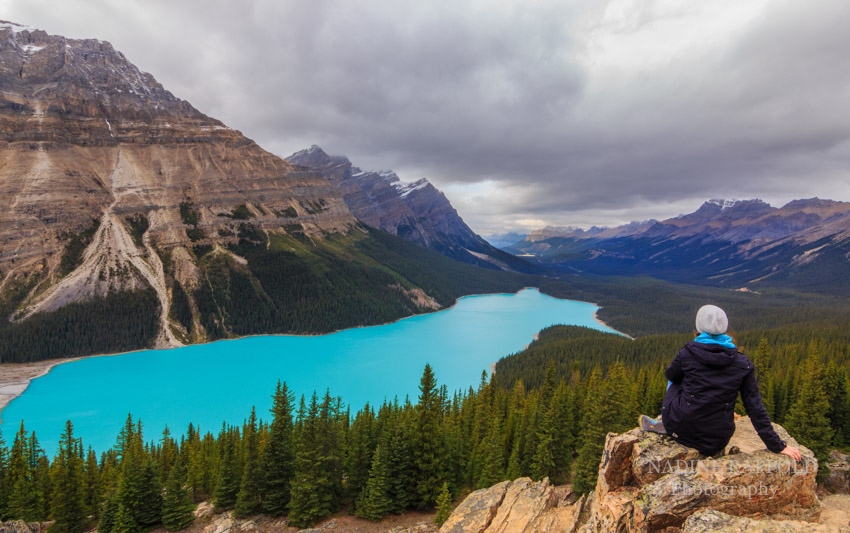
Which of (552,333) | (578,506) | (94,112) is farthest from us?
(94,112)

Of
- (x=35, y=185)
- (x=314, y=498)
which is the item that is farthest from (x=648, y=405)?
(x=35, y=185)

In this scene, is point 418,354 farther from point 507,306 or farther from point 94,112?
point 94,112

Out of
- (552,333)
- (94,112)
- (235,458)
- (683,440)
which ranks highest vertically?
(94,112)

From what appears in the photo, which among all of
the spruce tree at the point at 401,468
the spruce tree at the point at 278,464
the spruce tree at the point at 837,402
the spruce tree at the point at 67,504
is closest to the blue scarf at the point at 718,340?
the spruce tree at the point at 401,468

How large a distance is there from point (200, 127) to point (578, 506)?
722 feet

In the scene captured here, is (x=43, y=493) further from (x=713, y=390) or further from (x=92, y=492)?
(x=713, y=390)

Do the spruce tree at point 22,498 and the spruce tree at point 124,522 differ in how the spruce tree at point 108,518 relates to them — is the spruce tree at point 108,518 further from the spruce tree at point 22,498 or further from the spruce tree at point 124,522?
the spruce tree at point 22,498

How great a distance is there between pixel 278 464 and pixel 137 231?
148954 mm

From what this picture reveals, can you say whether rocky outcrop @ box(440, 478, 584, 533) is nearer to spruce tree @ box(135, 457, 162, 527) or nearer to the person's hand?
the person's hand

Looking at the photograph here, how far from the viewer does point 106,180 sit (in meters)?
151

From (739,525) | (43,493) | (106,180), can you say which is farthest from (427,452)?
(106,180)

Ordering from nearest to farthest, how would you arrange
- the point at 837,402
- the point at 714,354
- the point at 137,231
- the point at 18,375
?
the point at 714,354, the point at 837,402, the point at 18,375, the point at 137,231

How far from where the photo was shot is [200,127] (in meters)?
189

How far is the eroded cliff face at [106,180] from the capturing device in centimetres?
12131
